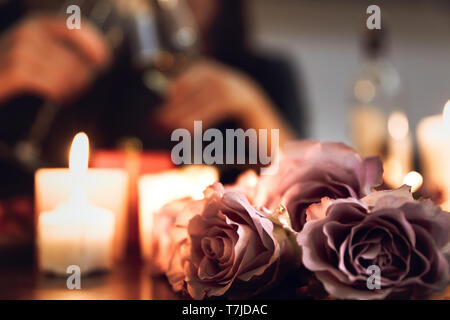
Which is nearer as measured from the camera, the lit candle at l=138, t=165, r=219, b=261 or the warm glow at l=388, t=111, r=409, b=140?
the lit candle at l=138, t=165, r=219, b=261

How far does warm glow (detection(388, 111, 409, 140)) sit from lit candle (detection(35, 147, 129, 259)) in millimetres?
643

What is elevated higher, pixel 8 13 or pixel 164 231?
pixel 8 13

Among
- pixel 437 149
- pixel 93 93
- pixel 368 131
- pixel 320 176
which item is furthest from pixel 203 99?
pixel 320 176

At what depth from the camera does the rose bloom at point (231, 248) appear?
26 cm

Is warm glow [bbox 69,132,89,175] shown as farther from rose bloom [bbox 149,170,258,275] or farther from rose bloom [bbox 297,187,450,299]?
rose bloom [bbox 297,187,450,299]

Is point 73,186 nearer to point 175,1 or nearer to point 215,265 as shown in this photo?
point 215,265

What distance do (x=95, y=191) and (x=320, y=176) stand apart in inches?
11.7

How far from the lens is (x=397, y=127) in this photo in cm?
108

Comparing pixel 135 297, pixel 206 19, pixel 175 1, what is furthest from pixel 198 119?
pixel 135 297

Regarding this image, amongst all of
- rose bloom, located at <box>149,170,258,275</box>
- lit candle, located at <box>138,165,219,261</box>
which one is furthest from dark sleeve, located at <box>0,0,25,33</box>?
rose bloom, located at <box>149,170,258,275</box>

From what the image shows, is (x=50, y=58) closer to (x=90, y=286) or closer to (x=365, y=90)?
(x=90, y=286)

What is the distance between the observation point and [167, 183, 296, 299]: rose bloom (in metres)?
0.26

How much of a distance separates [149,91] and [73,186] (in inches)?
22.5

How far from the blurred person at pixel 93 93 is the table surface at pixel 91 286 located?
50 centimetres
